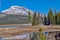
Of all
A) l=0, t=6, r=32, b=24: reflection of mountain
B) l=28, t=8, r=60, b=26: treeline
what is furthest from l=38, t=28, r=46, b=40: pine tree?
l=0, t=6, r=32, b=24: reflection of mountain

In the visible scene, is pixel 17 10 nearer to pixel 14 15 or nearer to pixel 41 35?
pixel 14 15

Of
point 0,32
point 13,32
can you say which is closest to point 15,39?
point 13,32

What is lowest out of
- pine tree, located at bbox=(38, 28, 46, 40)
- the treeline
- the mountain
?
pine tree, located at bbox=(38, 28, 46, 40)

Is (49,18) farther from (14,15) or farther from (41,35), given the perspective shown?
(14,15)

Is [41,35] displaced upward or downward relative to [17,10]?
downward

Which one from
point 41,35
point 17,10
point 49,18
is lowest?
point 41,35

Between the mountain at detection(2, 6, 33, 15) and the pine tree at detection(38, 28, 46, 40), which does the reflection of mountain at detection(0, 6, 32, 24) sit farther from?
the pine tree at detection(38, 28, 46, 40)

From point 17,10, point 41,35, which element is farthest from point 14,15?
point 41,35

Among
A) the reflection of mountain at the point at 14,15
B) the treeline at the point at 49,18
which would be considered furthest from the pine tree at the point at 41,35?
the reflection of mountain at the point at 14,15

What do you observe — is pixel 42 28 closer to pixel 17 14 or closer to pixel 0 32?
pixel 17 14

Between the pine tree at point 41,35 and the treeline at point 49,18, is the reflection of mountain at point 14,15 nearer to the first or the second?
the treeline at point 49,18

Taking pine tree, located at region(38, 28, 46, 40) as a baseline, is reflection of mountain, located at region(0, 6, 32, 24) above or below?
above

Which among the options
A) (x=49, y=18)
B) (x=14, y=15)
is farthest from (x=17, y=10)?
(x=49, y=18)

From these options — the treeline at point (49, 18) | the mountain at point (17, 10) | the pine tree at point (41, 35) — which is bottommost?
the pine tree at point (41, 35)
